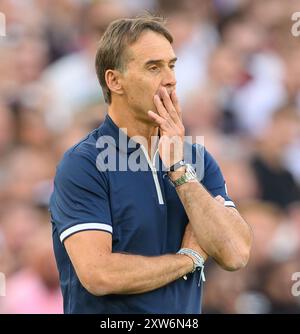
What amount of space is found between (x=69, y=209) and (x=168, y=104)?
594mm

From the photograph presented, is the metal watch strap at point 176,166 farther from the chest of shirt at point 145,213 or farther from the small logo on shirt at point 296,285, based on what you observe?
the small logo on shirt at point 296,285

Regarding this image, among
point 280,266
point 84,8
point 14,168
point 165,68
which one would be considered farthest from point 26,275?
point 165,68

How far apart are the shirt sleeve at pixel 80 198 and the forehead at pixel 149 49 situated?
1.59ft

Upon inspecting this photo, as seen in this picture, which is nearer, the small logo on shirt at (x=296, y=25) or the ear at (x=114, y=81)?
the ear at (x=114, y=81)

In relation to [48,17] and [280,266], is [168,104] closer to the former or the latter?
[280,266]

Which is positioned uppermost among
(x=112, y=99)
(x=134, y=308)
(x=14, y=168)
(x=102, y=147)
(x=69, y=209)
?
(x=14, y=168)

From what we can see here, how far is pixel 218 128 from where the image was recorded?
6.66 metres

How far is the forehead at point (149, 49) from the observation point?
3.34 meters

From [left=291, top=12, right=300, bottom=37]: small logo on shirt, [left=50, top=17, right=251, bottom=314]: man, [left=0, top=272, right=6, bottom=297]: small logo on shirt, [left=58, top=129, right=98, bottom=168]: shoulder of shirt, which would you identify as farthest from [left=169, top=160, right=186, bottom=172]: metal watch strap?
[left=291, top=12, right=300, bottom=37]: small logo on shirt

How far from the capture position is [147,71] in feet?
11.0

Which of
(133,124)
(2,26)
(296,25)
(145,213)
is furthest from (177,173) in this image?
(296,25)

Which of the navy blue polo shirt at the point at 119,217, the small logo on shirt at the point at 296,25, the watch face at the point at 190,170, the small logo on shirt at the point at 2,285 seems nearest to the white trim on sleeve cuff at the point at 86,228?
the navy blue polo shirt at the point at 119,217

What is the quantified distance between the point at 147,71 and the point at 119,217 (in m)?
0.62

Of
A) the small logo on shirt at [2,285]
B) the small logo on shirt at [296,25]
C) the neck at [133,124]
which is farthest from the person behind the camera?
the small logo on shirt at [296,25]
